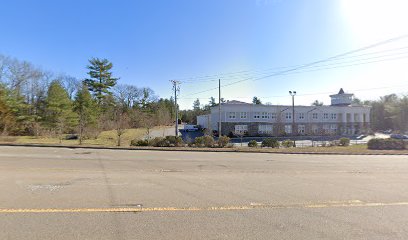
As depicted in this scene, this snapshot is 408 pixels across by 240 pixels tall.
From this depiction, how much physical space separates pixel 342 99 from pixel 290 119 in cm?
1898

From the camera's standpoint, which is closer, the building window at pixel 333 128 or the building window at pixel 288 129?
the building window at pixel 288 129

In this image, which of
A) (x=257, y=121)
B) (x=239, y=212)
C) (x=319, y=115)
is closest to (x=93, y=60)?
(x=257, y=121)

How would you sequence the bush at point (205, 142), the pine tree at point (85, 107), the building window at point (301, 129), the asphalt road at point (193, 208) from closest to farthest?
the asphalt road at point (193, 208)
the bush at point (205, 142)
the pine tree at point (85, 107)
the building window at point (301, 129)

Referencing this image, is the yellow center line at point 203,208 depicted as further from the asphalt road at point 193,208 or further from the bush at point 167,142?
the bush at point 167,142

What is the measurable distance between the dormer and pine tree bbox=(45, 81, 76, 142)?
6121 cm

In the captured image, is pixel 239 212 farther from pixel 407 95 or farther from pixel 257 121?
pixel 407 95

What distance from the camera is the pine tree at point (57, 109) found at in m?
44.0

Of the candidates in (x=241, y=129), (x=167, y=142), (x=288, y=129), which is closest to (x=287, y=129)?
(x=288, y=129)

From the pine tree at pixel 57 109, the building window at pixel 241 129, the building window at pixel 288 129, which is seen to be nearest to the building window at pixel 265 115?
the building window at pixel 241 129

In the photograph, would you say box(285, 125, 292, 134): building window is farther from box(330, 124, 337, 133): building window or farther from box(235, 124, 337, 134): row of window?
box(330, 124, 337, 133): building window

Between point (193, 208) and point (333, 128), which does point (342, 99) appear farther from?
point (193, 208)

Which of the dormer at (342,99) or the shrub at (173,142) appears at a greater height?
the dormer at (342,99)

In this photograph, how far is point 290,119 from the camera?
6431cm

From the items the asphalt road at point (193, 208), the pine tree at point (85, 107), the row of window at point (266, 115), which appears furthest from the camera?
the row of window at point (266, 115)
